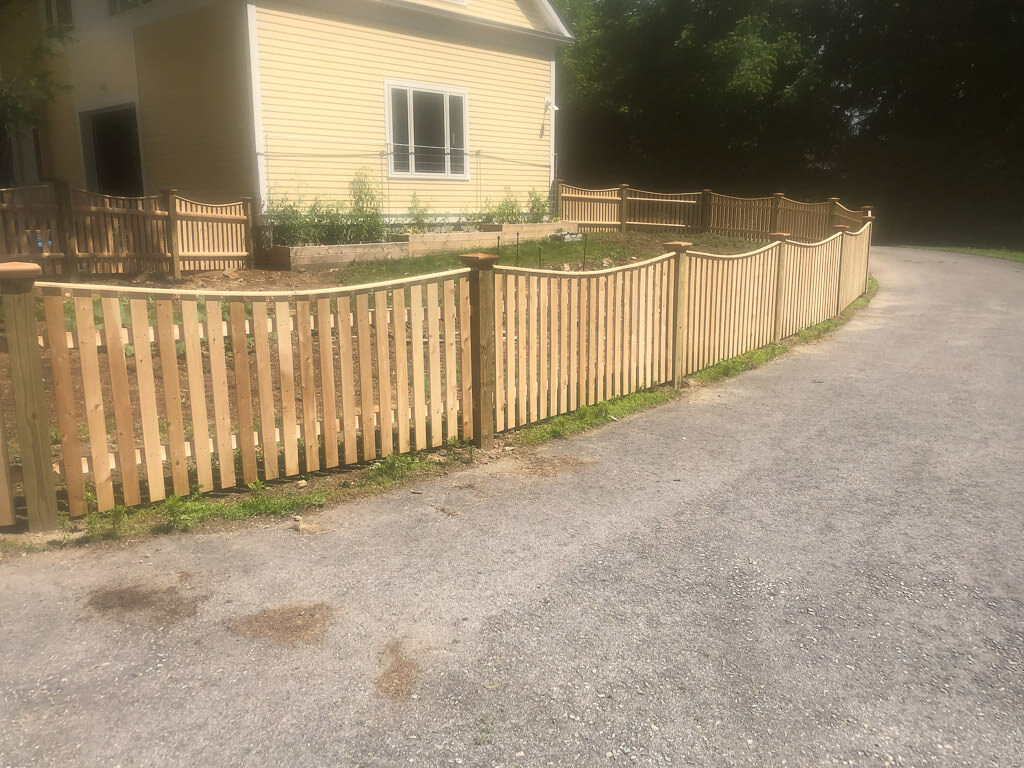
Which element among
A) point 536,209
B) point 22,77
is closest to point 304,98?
point 536,209

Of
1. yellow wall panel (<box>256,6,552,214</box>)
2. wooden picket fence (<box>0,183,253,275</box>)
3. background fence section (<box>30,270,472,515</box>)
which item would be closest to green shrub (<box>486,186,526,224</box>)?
yellow wall panel (<box>256,6,552,214</box>)

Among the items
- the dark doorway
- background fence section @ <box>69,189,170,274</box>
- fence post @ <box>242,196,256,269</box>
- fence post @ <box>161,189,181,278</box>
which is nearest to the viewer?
background fence section @ <box>69,189,170,274</box>

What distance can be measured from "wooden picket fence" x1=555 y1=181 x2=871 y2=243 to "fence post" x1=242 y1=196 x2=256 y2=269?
840 cm

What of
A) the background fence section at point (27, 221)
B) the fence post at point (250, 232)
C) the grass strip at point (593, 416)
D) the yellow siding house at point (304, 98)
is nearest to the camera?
Result: the grass strip at point (593, 416)

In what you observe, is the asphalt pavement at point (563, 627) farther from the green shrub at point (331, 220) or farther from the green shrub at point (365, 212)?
the green shrub at point (365, 212)

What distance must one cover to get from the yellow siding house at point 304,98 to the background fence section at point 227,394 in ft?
32.8

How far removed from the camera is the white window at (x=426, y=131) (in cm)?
1684

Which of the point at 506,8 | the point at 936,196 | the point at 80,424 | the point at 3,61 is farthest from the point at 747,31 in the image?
the point at 80,424

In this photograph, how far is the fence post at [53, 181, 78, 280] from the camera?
12.0 m

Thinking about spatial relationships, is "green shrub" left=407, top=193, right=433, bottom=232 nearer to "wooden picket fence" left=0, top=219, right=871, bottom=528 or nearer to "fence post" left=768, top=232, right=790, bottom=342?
"fence post" left=768, top=232, right=790, bottom=342

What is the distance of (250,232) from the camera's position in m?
14.3

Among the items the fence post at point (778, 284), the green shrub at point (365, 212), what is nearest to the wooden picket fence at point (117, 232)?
the green shrub at point (365, 212)

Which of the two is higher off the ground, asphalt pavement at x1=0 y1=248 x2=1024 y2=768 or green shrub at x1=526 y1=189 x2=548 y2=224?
green shrub at x1=526 y1=189 x2=548 y2=224

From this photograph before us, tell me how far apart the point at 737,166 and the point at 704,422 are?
32.0 metres
